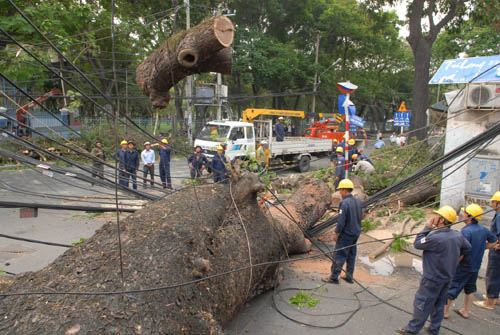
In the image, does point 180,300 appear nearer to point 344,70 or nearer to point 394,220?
point 394,220

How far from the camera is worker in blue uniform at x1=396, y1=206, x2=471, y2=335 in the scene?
3.94m

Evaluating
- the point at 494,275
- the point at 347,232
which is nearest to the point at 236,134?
the point at 347,232

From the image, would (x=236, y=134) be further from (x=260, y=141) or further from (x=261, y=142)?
(x=260, y=141)

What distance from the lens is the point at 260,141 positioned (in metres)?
14.9

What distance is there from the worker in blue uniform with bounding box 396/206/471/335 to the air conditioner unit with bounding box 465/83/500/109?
499cm

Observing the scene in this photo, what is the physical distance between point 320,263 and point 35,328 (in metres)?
4.71

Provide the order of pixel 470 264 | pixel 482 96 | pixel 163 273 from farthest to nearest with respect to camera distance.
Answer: pixel 482 96 → pixel 470 264 → pixel 163 273

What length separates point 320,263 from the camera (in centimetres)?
620

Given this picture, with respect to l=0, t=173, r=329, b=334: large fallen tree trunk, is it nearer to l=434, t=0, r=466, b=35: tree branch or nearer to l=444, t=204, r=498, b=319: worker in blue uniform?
l=444, t=204, r=498, b=319: worker in blue uniform

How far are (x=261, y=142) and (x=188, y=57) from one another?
401 inches

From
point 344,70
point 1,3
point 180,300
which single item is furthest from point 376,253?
point 344,70

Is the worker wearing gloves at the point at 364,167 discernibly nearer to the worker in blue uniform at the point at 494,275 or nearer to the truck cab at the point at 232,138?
the truck cab at the point at 232,138

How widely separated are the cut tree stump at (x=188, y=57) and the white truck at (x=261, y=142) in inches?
284

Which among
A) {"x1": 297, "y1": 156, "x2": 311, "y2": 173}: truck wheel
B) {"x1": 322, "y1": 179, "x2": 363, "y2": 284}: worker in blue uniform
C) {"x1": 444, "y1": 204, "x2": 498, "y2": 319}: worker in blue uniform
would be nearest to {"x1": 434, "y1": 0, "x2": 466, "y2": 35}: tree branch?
{"x1": 297, "y1": 156, "x2": 311, "y2": 173}: truck wheel
